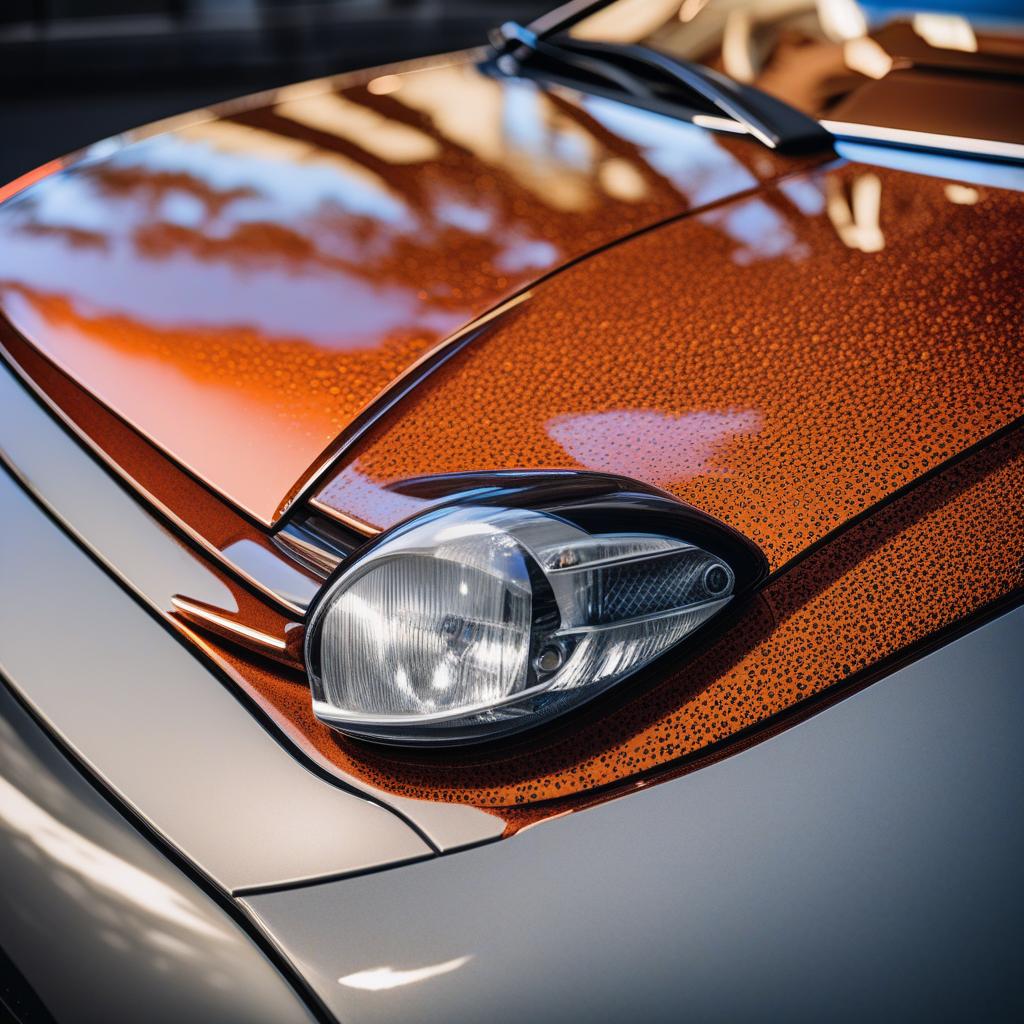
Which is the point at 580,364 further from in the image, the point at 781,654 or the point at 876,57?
the point at 876,57

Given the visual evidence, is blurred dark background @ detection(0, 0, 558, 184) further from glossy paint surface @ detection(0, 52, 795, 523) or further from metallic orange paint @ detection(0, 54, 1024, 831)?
metallic orange paint @ detection(0, 54, 1024, 831)

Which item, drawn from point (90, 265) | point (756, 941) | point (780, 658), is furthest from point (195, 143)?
point (756, 941)

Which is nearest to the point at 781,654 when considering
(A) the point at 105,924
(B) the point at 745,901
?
(B) the point at 745,901

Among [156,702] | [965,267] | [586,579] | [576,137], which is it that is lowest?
[156,702]

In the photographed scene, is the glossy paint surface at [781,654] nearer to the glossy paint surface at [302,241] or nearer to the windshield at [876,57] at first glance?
the glossy paint surface at [302,241]

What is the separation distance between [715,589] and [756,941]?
283mm

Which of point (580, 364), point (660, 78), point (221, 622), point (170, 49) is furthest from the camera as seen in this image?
point (170, 49)

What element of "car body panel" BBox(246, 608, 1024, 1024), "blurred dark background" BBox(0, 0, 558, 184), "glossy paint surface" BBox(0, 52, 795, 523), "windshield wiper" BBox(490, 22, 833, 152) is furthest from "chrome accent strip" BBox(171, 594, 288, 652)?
"blurred dark background" BBox(0, 0, 558, 184)

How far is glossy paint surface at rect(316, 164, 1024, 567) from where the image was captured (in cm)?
100

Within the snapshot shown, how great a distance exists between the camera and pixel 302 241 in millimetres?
1409

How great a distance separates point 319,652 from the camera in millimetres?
940

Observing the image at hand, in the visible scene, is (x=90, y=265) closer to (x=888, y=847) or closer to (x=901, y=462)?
(x=901, y=462)

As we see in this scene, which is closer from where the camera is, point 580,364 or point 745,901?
point 745,901

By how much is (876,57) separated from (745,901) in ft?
4.31
